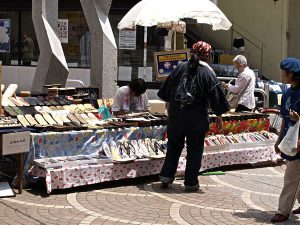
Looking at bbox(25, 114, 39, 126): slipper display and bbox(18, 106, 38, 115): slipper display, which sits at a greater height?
bbox(18, 106, 38, 115): slipper display

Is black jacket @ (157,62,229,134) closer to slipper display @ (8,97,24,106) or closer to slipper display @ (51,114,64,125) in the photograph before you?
slipper display @ (51,114,64,125)

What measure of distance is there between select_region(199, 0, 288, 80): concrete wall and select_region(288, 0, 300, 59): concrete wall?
0.60m

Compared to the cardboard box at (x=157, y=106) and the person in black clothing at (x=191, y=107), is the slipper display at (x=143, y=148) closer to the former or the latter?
the person in black clothing at (x=191, y=107)

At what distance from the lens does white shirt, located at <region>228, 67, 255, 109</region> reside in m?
9.88

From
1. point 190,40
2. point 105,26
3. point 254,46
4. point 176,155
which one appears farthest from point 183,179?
point 254,46

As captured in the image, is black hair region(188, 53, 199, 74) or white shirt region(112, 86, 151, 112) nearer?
black hair region(188, 53, 199, 74)

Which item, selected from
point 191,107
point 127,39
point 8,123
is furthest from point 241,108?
point 127,39

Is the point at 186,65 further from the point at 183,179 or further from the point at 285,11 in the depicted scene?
the point at 285,11

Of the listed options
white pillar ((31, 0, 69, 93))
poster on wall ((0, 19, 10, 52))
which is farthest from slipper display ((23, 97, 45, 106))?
poster on wall ((0, 19, 10, 52))

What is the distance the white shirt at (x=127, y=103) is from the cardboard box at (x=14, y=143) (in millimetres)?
2048

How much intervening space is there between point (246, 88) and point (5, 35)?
1300 cm

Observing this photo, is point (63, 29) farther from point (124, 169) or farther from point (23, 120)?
point (124, 169)

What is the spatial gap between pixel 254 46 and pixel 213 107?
499 inches

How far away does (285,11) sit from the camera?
755 inches
